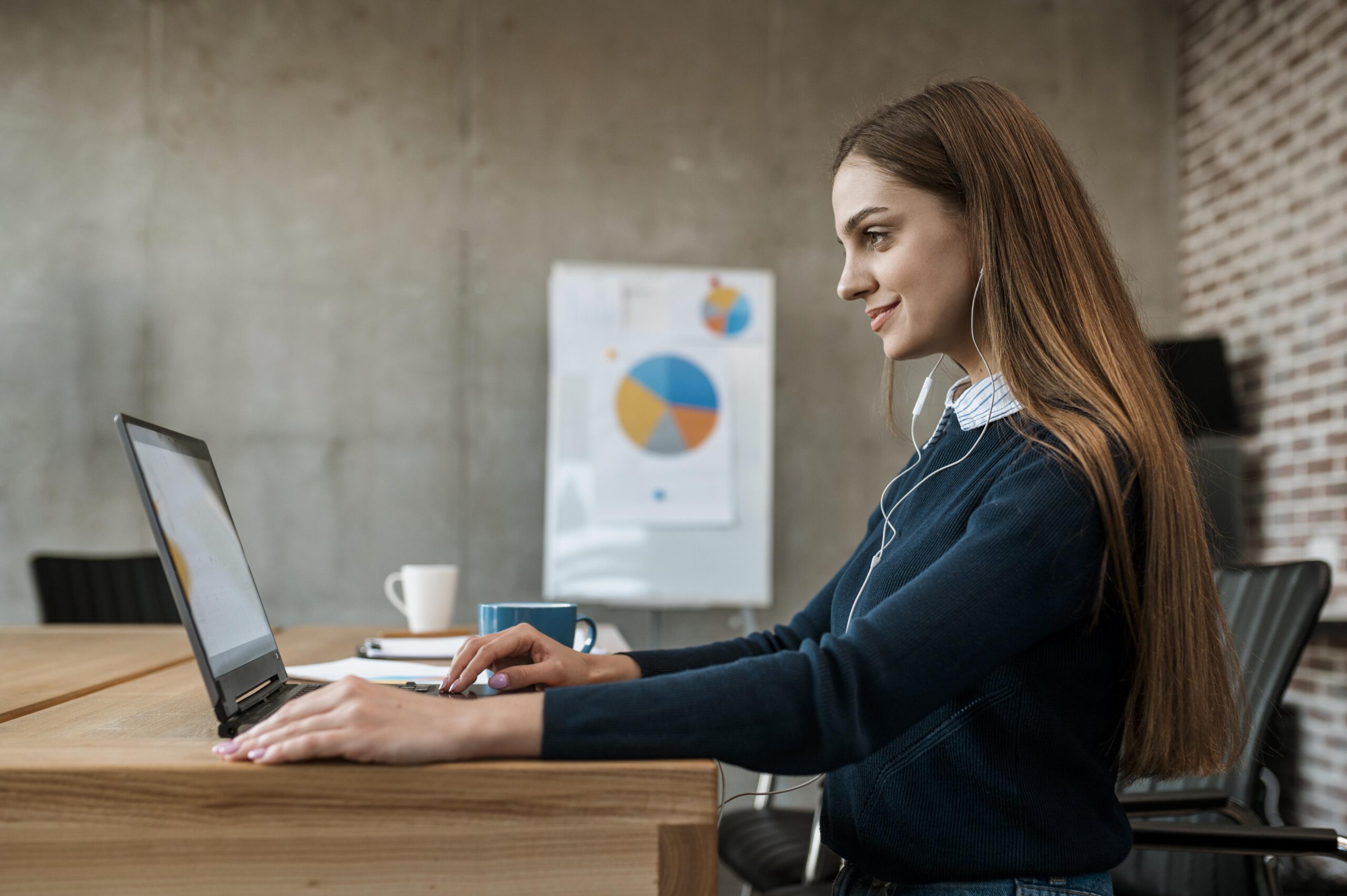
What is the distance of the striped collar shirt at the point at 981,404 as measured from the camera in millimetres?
1033

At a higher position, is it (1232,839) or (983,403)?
(983,403)

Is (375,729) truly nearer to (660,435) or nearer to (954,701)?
(954,701)

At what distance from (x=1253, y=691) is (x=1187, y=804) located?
215 millimetres

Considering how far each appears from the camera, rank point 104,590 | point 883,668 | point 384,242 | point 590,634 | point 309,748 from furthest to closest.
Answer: point 384,242 → point 104,590 → point 590,634 → point 883,668 → point 309,748

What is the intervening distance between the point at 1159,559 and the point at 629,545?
2.38 metres

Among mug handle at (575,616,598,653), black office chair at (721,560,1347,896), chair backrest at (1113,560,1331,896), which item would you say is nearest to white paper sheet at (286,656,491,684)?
mug handle at (575,616,598,653)

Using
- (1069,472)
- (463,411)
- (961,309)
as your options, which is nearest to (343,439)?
(463,411)

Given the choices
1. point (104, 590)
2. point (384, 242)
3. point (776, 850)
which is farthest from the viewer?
point (384, 242)

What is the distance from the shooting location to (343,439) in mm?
3443

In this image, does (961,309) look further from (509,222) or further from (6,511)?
(6,511)

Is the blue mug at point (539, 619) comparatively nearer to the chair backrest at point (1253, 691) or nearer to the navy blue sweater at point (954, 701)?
the navy blue sweater at point (954, 701)

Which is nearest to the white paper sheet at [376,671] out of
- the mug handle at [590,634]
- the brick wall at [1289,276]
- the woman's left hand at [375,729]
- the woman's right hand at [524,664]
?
the woman's right hand at [524,664]

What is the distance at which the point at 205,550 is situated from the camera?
0.86 m

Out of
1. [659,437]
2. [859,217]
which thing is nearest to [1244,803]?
[859,217]
